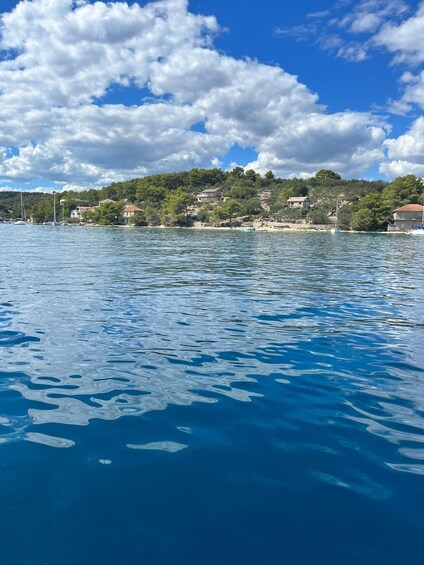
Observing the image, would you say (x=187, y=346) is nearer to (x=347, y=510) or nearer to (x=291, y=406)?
(x=291, y=406)

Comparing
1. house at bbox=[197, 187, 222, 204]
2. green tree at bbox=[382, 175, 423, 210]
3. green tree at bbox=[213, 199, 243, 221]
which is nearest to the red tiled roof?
green tree at bbox=[382, 175, 423, 210]

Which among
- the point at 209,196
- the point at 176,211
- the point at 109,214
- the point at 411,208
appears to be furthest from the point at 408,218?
the point at 109,214

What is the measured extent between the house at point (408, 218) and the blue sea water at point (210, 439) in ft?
375

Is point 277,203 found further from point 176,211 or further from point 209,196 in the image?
point 176,211

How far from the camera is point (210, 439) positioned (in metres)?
5.63

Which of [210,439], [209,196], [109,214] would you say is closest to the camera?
[210,439]

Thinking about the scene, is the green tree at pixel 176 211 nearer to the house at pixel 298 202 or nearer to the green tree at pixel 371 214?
the house at pixel 298 202

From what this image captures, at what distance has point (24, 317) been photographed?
12.2 meters

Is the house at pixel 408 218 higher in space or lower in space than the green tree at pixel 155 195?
lower

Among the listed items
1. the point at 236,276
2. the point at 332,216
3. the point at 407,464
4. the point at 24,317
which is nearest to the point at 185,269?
the point at 236,276

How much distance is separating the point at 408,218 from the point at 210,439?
124624 mm

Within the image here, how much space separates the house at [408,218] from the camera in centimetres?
11600

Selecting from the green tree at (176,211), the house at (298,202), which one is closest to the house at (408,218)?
the house at (298,202)

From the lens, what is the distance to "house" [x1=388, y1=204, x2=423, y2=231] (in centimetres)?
11600
